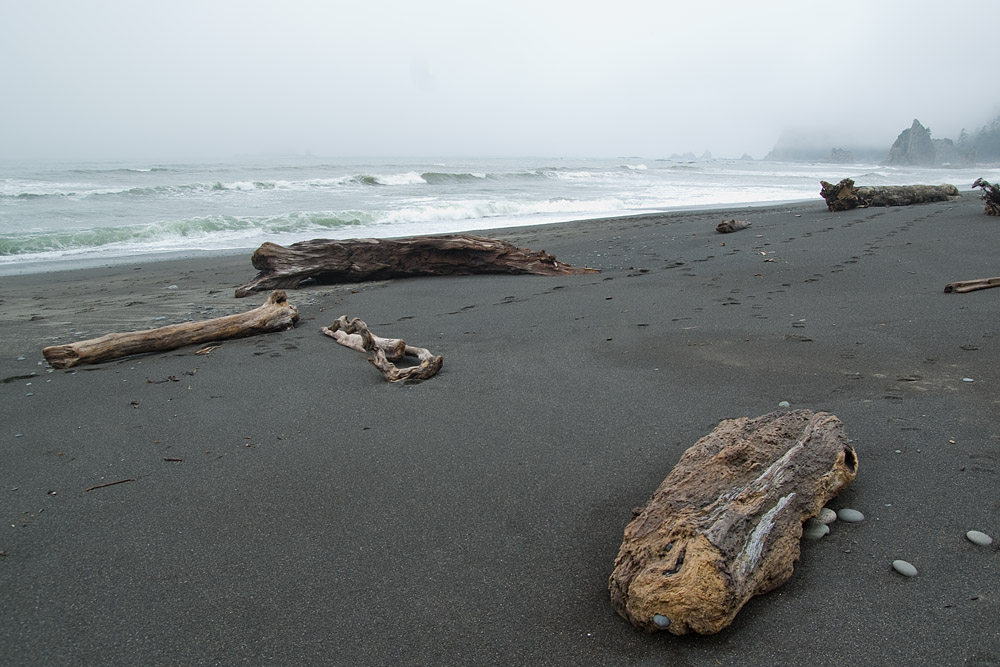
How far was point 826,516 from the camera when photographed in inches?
83.6

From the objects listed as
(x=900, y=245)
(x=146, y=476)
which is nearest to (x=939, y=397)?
(x=146, y=476)

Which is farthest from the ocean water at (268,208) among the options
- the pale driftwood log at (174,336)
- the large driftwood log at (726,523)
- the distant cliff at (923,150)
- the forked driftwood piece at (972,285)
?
the distant cliff at (923,150)

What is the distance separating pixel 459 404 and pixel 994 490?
96.5 inches

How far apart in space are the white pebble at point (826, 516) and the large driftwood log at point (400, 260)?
5587 millimetres

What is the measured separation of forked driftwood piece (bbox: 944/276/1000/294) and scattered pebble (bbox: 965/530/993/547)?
3871 millimetres

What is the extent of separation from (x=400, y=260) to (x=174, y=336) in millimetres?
3313

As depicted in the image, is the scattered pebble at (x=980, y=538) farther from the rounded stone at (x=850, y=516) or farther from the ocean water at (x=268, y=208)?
the ocean water at (x=268, y=208)

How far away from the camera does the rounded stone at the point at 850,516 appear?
2113mm

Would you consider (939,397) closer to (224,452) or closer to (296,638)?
(296,638)

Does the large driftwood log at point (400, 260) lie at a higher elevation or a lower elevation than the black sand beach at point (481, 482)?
higher

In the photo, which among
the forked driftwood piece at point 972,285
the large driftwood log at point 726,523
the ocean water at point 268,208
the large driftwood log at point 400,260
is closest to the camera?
the large driftwood log at point 726,523

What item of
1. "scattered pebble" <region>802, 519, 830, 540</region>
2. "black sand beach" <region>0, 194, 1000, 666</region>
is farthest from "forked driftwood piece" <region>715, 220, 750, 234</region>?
"scattered pebble" <region>802, 519, 830, 540</region>

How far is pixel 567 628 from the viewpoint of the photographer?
1.76 metres

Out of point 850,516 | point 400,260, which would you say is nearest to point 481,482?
point 850,516
